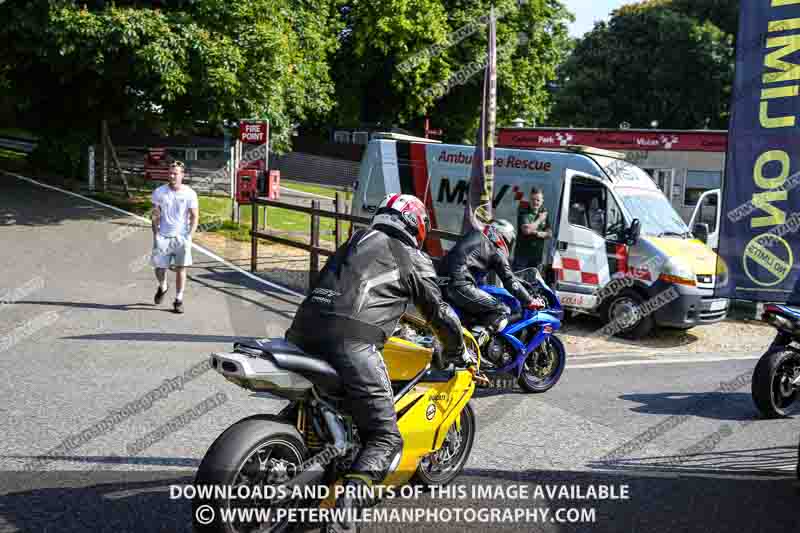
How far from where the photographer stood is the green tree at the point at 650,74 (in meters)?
43.3

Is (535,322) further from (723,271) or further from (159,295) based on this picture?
(159,295)

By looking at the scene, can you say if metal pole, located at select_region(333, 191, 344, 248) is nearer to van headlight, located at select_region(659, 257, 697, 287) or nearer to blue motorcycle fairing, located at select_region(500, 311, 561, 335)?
van headlight, located at select_region(659, 257, 697, 287)

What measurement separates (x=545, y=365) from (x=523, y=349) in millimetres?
456

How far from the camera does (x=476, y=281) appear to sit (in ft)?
28.0

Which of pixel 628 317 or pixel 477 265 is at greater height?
pixel 477 265

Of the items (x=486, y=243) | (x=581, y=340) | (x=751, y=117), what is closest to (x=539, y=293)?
(x=486, y=243)

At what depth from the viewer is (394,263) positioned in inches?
178

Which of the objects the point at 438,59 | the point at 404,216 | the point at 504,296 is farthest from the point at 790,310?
the point at 438,59

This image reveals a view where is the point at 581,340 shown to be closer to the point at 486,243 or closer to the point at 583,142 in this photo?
the point at 486,243

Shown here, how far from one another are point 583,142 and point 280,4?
8.42 meters

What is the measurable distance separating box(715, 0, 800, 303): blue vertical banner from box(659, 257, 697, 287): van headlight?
345 cm

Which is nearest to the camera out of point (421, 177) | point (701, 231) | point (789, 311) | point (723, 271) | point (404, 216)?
point (404, 216)

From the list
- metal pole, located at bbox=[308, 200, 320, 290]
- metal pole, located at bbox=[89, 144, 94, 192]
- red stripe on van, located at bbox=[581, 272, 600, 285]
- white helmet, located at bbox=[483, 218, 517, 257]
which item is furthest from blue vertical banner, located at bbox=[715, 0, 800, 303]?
metal pole, located at bbox=[89, 144, 94, 192]

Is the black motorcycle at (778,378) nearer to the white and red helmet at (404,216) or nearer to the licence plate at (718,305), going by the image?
the white and red helmet at (404,216)
